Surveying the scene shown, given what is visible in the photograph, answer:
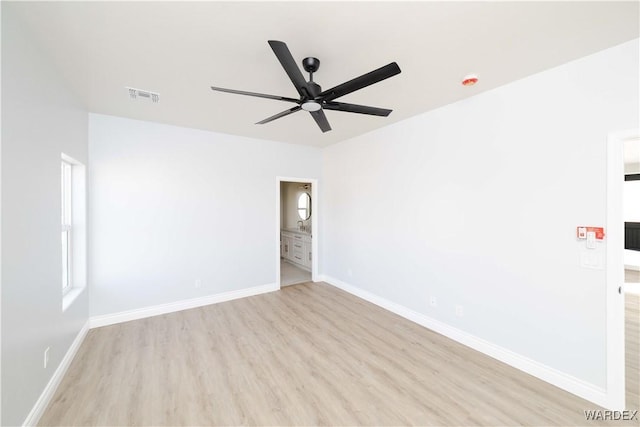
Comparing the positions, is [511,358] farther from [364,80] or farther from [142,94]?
[142,94]

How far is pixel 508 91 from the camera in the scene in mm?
2402

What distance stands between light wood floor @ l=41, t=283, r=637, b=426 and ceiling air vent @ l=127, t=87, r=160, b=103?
2.69 m

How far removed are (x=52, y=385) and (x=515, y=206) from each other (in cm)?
426

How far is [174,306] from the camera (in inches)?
145

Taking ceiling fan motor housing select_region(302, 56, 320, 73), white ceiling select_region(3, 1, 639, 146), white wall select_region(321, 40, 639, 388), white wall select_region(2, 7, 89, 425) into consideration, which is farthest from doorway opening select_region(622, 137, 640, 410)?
white wall select_region(2, 7, 89, 425)

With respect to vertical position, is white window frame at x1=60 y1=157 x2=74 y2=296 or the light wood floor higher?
white window frame at x1=60 y1=157 x2=74 y2=296

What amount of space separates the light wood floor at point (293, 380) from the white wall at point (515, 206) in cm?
44

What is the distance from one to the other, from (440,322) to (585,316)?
131 cm

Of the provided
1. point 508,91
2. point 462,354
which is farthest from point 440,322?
point 508,91

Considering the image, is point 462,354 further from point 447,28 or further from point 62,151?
point 62,151

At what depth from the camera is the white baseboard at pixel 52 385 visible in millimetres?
1713

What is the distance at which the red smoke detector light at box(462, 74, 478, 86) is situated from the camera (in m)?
2.26

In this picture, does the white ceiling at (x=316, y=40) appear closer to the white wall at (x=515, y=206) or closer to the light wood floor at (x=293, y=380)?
the white wall at (x=515, y=206)

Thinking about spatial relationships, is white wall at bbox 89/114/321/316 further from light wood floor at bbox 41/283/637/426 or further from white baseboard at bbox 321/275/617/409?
white baseboard at bbox 321/275/617/409
